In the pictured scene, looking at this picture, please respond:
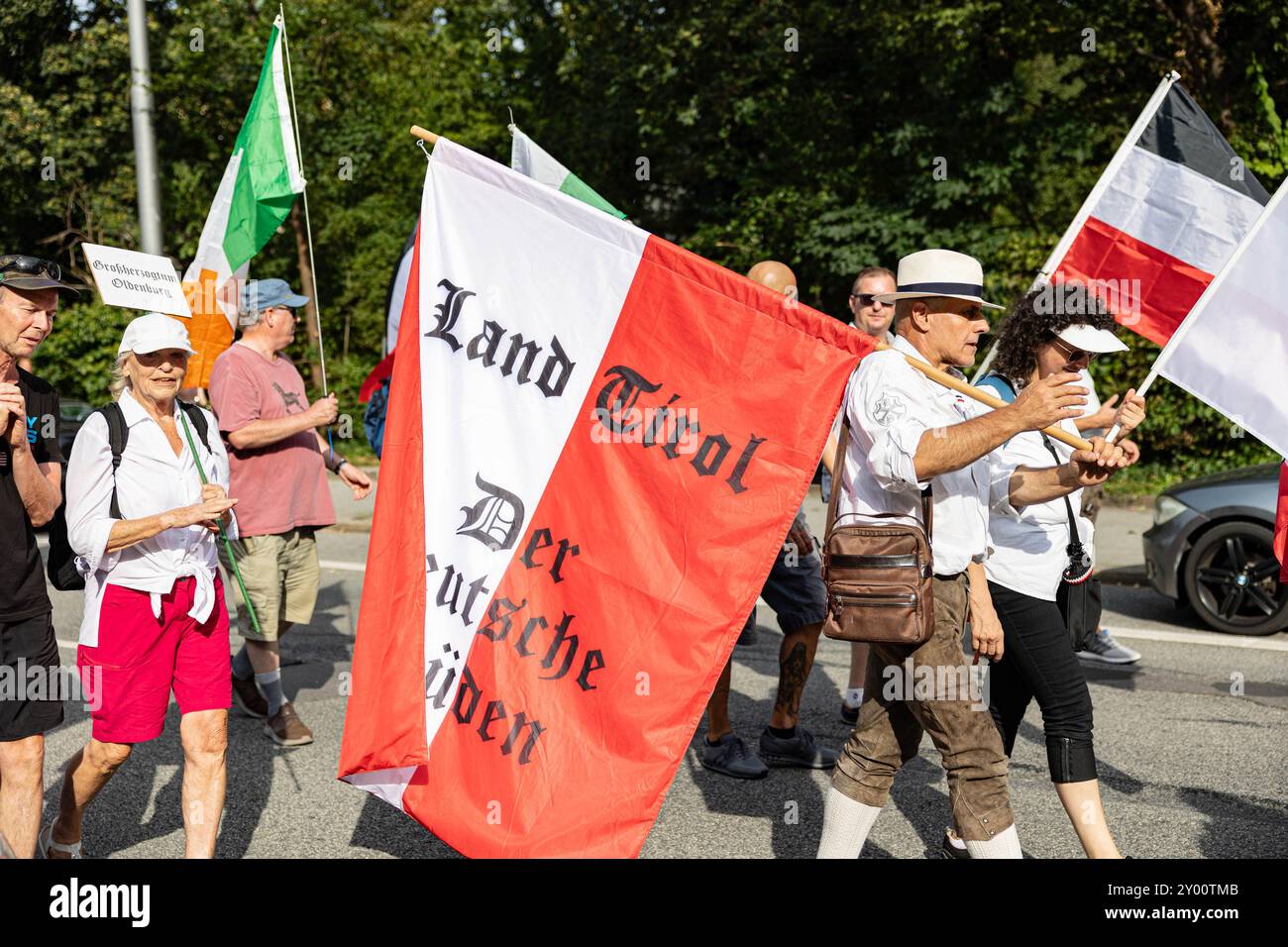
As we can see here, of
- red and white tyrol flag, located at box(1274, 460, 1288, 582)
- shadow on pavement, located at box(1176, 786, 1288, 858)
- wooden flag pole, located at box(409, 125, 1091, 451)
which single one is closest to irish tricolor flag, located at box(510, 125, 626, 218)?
Answer: wooden flag pole, located at box(409, 125, 1091, 451)

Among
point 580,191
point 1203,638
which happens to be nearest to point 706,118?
point 1203,638

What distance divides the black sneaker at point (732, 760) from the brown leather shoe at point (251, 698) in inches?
87.8

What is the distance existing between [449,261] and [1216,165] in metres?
3.29

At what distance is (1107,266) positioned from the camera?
17.9 ft

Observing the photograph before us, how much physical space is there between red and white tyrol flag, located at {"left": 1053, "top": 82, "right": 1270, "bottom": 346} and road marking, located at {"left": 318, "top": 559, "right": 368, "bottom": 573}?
704 centimetres

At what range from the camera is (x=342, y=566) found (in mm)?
11039

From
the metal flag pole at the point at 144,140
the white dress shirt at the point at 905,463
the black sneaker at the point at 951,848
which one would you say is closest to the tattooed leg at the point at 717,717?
the black sneaker at the point at 951,848

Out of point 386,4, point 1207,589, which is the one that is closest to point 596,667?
point 1207,589

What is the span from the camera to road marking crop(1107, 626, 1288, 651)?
25.2 feet

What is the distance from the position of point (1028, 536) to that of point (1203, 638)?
4.56 m

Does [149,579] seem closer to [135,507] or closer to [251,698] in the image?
[135,507]

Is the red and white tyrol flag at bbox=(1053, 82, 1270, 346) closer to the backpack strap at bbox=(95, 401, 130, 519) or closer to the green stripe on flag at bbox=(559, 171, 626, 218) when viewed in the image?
the green stripe on flag at bbox=(559, 171, 626, 218)

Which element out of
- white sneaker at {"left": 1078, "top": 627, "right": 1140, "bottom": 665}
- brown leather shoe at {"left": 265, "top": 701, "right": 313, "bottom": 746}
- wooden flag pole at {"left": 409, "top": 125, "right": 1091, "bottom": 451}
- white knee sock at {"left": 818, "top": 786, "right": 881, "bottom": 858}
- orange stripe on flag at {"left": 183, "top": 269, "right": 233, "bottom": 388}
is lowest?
brown leather shoe at {"left": 265, "top": 701, "right": 313, "bottom": 746}
